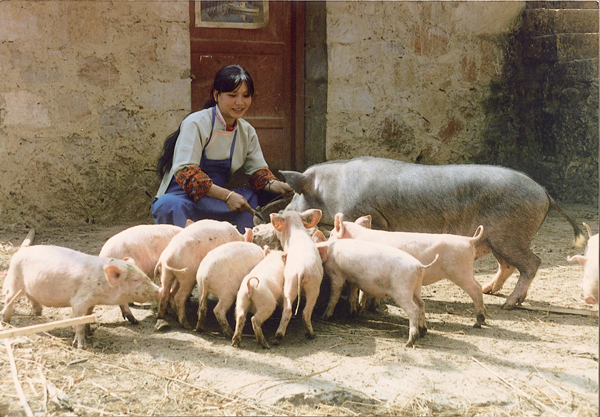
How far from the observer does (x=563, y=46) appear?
684 cm

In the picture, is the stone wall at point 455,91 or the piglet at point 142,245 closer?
the piglet at point 142,245

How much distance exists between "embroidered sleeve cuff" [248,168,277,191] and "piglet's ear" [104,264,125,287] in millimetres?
2066

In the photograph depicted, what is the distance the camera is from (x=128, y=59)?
5.90 meters

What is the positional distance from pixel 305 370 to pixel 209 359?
46cm

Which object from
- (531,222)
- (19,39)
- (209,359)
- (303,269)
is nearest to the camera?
(209,359)

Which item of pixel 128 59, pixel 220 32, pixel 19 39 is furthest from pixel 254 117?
pixel 19 39

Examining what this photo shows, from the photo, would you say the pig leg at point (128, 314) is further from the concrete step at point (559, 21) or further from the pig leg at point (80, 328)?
the concrete step at point (559, 21)

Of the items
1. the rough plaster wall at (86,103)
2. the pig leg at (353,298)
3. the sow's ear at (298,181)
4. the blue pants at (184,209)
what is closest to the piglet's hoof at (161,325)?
the pig leg at (353,298)

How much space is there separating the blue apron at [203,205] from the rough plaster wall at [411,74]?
5.90ft

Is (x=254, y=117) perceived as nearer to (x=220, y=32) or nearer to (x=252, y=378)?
(x=220, y=32)

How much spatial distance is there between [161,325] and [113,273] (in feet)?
1.47

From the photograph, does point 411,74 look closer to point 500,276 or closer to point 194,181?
point 500,276

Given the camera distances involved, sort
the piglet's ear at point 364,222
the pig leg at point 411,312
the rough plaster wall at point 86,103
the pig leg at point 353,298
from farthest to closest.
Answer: the rough plaster wall at point 86,103
the piglet's ear at point 364,222
the pig leg at point 353,298
the pig leg at point 411,312

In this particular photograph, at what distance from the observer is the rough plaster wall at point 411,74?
20.6ft
